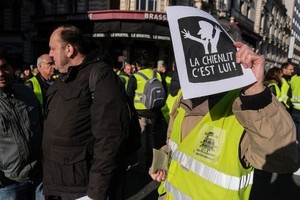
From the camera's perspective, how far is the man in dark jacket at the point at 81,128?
1983mm

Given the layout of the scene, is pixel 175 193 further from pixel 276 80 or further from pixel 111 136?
pixel 276 80

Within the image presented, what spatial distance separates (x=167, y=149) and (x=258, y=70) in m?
0.97

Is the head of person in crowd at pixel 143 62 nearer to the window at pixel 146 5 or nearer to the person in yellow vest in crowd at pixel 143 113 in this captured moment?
the person in yellow vest in crowd at pixel 143 113

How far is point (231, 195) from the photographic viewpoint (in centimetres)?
144

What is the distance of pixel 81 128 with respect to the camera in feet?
6.75

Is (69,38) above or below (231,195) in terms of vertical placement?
above

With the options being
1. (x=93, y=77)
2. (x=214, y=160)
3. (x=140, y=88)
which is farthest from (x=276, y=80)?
(x=214, y=160)

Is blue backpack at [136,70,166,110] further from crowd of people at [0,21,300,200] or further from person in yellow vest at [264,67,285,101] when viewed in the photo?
crowd of people at [0,21,300,200]

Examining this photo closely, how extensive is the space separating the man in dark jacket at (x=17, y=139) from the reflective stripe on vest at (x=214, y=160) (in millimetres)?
1368

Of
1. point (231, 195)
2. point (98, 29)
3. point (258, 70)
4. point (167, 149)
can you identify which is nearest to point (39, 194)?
point (167, 149)

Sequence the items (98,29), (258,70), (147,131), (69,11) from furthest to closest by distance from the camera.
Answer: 1. (69,11)
2. (98,29)
3. (147,131)
4. (258,70)

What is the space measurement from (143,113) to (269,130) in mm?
4264

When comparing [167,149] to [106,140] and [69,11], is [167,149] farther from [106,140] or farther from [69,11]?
[69,11]

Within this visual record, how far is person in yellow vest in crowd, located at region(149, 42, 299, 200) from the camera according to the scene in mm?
1256
